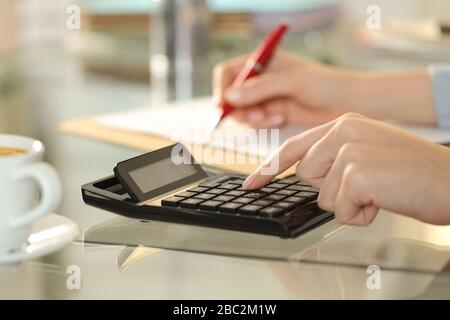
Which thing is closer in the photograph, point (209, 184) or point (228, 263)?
point (228, 263)

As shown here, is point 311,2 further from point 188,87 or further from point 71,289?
point 71,289

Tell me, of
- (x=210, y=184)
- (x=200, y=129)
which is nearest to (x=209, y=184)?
(x=210, y=184)

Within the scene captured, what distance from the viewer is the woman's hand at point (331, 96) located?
3.84 feet

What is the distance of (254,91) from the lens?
3.79ft

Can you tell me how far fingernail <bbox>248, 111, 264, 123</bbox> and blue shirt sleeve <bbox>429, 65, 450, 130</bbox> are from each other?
0.23 meters

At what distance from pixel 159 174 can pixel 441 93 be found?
21.0 inches

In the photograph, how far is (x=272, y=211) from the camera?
701mm

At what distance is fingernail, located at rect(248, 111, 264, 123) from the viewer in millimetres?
1161

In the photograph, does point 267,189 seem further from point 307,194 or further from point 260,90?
point 260,90

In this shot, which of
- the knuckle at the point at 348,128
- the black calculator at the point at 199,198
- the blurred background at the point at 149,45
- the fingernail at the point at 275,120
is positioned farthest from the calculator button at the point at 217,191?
the blurred background at the point at 149,45

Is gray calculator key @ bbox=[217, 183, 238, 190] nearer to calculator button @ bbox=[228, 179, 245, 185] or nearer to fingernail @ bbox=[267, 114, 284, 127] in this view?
calculator button @ bbox=[228, 179, 245, 185]

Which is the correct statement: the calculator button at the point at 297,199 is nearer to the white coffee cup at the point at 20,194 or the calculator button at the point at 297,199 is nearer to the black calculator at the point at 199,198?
the black calculator at the point at 199,198

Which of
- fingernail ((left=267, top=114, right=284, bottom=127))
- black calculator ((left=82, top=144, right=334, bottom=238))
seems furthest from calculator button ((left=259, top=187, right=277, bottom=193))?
fingernail ((left=267, top=114, right=284, bottom=127))
